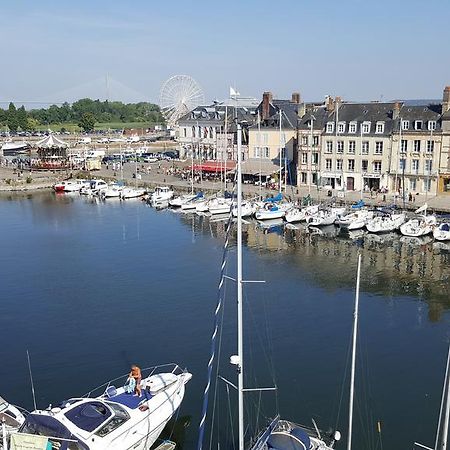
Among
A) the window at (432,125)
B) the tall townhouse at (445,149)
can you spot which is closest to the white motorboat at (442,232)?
the tall townhouse at (445,149)

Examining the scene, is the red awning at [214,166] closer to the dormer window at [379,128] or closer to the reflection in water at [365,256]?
the reflection in water at [365,256]

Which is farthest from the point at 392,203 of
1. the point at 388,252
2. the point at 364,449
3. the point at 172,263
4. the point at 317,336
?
the point at 364,449

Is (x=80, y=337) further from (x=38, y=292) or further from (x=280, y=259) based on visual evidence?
(x=280, y=259)

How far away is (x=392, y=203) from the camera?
61.5 metres

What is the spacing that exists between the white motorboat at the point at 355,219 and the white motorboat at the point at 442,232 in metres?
6.79

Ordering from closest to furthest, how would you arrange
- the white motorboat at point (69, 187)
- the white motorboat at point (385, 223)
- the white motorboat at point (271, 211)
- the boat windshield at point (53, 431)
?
the boat windshield at point (53, 431) < the white motorboat at point (385, 223) < the white motorboat at point (271, 211) < the white motorboat at point (69, 187)

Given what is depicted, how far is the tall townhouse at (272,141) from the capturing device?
7762cm

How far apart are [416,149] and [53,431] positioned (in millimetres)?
55624

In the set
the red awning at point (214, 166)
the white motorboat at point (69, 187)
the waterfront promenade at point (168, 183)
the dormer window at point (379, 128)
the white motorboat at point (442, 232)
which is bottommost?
the white motorboat at point (442, 232)

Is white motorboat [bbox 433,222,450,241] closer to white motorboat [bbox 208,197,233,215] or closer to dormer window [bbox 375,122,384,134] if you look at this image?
dormer window [bbox 375,122,384,134]

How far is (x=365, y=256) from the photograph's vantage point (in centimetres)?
4703

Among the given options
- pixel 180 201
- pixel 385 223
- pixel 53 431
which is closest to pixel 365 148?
pixel 385 223

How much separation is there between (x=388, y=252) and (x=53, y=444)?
121 ft

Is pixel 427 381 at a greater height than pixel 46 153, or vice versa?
pixel 46 153
